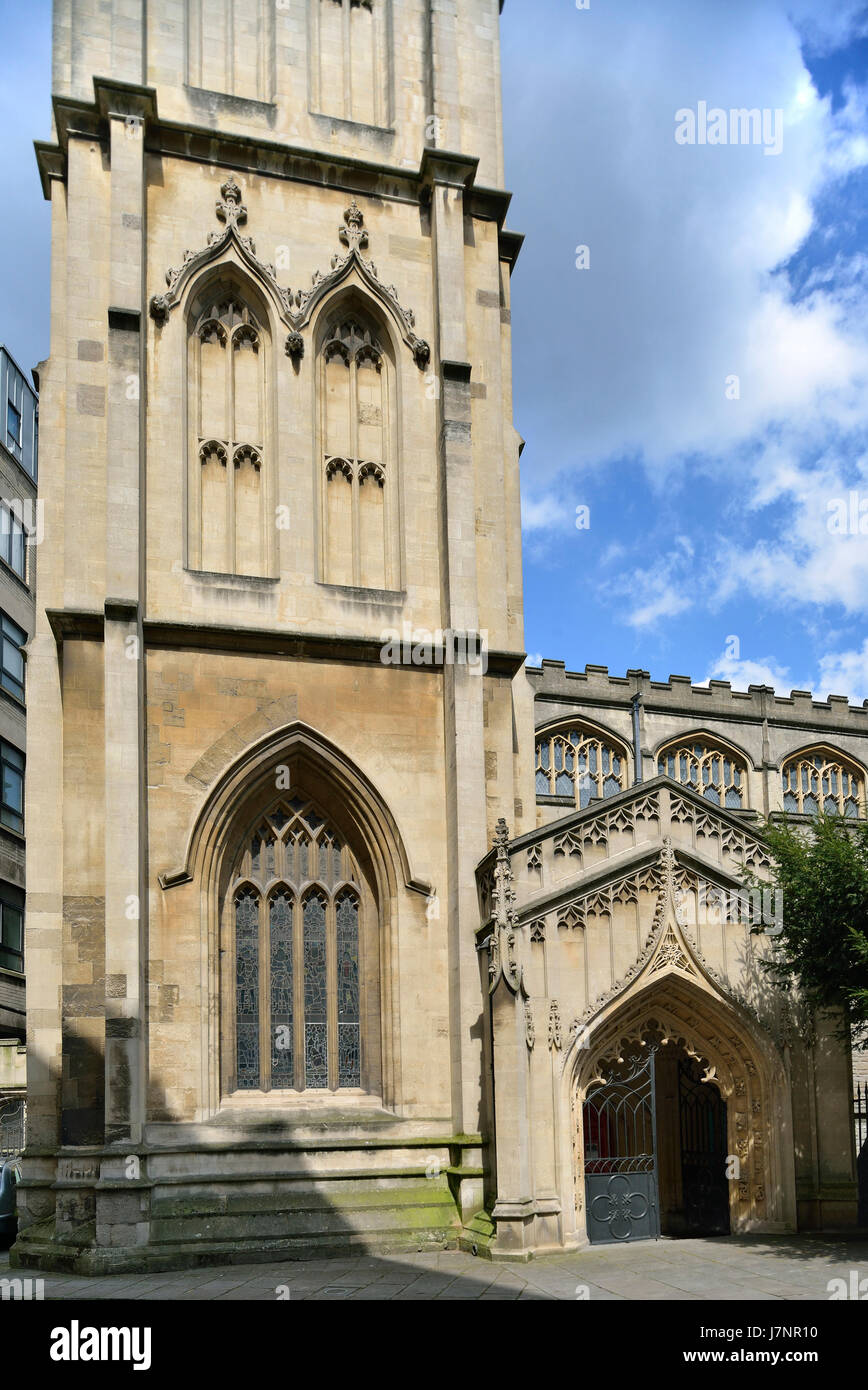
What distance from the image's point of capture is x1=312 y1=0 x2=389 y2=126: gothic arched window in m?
20.0

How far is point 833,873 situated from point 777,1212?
4238 millimetres

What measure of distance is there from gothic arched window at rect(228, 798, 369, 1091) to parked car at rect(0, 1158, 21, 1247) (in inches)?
A: 177

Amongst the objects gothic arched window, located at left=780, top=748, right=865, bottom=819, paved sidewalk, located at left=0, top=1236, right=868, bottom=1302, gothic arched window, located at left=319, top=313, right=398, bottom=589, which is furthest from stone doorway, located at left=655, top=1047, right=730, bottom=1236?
gothic arched window, located at left=780, top=748, right=865, bottom=819

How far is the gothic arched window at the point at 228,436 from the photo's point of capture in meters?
17.7

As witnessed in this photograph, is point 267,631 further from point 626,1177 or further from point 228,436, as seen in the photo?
point 626,1177

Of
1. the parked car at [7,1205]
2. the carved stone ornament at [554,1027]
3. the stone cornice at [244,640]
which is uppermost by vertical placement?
the stone cornice at [244,640]

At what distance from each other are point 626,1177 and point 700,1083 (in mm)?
1958

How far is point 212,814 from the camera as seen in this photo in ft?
53.7

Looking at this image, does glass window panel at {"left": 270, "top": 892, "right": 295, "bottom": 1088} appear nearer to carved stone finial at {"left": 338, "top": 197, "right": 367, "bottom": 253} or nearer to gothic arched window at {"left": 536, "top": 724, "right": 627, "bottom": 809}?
carved stone finial at {"left": 338, "top": 197, "right": 367, "bottom": 253}

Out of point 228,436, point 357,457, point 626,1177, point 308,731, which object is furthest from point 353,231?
point 626,1177

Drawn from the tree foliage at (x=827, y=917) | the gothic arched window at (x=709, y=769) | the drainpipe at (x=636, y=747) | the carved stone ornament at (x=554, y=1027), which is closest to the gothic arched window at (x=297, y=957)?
the carved stone ornament at (x=554, y=1027)

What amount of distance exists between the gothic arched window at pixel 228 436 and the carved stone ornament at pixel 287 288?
44 cm

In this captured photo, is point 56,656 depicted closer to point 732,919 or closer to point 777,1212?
point 732,919

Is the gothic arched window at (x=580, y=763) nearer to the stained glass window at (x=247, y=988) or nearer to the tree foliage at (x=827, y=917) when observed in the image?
the stained glass window at (x=247, y=988)
